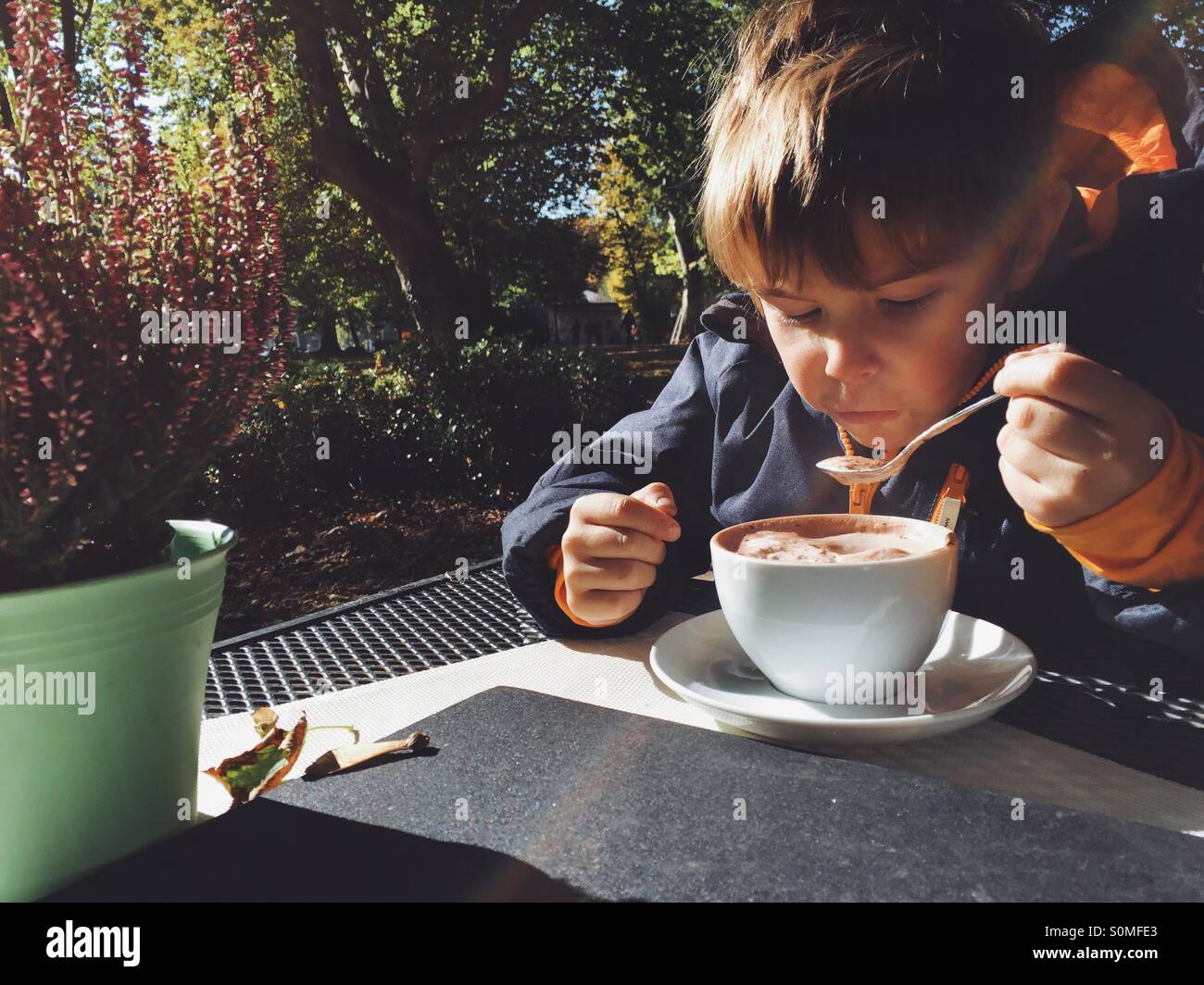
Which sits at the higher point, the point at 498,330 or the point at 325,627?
the point at 498,330

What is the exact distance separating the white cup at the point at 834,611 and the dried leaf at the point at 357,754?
428 millimetres

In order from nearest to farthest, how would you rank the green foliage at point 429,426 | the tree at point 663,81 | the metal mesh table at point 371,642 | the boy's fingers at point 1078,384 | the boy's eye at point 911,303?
1. the boy's fingers at point 1078,384
2. the metal mesh table at point 371,642
3. the boy's eye at point 911,303
4. the green foliage at point 429,426
5. the tree at point 663,81

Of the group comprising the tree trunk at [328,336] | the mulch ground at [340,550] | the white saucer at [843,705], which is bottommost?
the mulch ground at [340,550]

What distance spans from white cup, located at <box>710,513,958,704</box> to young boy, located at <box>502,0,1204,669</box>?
0.23 m

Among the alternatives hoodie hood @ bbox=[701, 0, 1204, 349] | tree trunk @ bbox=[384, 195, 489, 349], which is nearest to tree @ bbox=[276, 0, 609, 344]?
tree trunk @ bbox=[384, 195, 489, 349]

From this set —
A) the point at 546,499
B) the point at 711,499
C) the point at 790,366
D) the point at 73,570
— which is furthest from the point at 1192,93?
the point at 73,570

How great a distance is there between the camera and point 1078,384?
1.07 metres

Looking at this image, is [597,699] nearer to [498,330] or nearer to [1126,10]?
[1126,10]

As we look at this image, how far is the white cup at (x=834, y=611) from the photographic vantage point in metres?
1.03

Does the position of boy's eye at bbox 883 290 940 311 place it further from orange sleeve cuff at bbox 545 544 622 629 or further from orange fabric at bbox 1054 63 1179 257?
orange sleeve cuff at bbox 545 544 622 629

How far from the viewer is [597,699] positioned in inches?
48.1

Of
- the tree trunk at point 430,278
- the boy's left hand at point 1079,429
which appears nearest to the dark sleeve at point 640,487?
the boy's left hand at point 1079,429

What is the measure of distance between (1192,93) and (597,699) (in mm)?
1867

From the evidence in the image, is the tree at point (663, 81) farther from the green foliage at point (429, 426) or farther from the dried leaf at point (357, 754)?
the dried leaf at point (357, 754)
